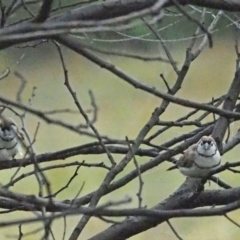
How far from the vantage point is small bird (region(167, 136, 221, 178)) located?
105 cm

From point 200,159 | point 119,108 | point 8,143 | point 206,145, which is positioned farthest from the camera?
point 119,108

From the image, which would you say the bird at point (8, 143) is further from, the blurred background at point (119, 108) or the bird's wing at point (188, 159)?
the bird's wing at point (188, 159)

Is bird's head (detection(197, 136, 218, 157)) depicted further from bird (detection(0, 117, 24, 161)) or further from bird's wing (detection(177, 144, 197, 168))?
bird (detection(0, 117, 24, 161))

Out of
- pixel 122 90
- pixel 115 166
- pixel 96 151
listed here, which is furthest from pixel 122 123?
pixel 115 166

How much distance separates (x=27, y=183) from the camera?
1.99 metres

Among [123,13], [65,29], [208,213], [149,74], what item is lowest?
[208,213]

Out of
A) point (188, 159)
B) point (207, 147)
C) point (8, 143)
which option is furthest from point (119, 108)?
point (207, 147)

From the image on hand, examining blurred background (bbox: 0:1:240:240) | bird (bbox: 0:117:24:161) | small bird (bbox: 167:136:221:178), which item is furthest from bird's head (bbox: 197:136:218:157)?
blurred background (bbox: 0:1:240:240)

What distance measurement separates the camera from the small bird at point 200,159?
1.05 meters

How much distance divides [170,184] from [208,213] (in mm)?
1572

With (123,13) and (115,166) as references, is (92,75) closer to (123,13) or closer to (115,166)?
(115,166)

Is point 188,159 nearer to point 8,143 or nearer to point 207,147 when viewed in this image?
point 207,147

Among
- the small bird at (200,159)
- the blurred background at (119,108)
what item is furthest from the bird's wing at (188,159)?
the blurred background at (119,108)

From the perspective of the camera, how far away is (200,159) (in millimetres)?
1162
